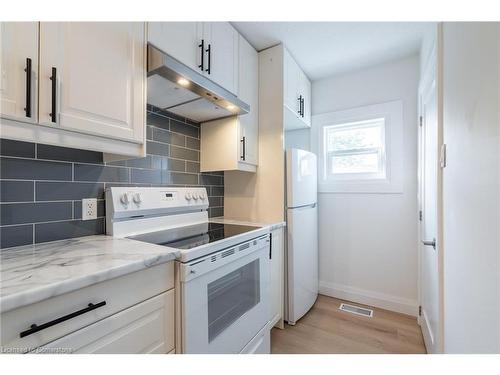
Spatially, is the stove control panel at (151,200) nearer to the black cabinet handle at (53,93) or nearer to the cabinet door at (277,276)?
the black cabinet handle at (53,93)

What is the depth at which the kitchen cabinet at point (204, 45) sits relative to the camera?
1.26 m

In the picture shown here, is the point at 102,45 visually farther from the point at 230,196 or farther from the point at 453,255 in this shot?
the point at 453,255

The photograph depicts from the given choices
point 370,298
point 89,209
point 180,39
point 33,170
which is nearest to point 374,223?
point 370,298

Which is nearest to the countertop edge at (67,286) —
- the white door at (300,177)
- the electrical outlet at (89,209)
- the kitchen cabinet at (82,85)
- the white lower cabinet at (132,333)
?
the white lower cabinet at (132,333)

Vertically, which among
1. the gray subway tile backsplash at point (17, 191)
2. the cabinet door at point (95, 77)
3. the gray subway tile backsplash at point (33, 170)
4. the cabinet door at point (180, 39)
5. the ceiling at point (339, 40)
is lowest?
the gray subway tile backsplash at point (17, 191)

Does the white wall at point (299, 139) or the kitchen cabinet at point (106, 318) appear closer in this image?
the kitchen cabinet at point (106, 318)

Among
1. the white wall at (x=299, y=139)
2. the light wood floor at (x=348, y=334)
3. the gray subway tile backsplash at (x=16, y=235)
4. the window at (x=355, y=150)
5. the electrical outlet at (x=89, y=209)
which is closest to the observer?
the gray subway tile backsplash at (x=16, y=235)

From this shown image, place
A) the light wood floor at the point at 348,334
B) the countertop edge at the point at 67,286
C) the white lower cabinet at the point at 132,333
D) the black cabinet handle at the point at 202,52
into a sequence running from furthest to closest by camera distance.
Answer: the light wood floor at the point at 348,334 → the black cabinet handle at the point at 202,52 → the white lower cabinet at the point at 132,333 → the countertop edge at the point at 67,286

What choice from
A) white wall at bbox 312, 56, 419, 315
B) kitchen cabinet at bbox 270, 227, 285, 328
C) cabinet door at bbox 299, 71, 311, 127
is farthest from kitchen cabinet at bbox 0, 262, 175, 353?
cabinet door at bbox 299, 71, 311, 127

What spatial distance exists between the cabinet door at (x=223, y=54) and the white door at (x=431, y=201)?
1306 mm

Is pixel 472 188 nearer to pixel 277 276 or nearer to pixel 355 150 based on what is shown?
pixel 277 276

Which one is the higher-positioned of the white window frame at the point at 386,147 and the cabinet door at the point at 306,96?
the cabinet door at the point at 306,96

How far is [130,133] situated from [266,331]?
1520mm

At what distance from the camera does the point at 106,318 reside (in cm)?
78
